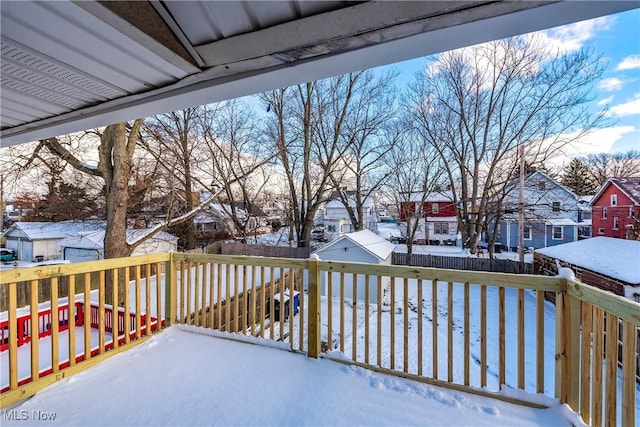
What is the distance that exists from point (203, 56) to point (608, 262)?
10.1 m

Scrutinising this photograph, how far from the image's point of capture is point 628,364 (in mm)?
1557

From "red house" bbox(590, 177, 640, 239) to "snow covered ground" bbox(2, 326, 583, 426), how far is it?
56.5 feet

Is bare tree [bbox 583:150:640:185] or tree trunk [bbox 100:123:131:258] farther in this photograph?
bare tree [bbox 583:150:640:185]

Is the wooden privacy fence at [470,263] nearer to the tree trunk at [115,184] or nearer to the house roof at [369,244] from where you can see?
the house roof at [369,244]

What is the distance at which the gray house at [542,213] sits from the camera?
13781 mm

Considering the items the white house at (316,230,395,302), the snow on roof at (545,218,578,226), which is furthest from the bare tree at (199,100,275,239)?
the snow on roof at (545,218,578,226)

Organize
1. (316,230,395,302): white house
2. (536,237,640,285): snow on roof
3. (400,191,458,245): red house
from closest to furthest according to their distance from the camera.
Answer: (536,237,640,285): snow on roof → (316,230,395,302): white house → (400,191,458,245): red house

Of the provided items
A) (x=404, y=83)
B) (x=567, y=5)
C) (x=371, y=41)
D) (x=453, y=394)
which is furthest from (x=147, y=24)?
(x=404, y=83)

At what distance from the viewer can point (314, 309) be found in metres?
2.76

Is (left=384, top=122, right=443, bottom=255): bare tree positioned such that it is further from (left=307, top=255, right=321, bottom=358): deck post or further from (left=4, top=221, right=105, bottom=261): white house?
(left=4, top=221, right=105, bottom=261): white house

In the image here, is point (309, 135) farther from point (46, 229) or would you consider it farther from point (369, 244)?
point (46, 229)

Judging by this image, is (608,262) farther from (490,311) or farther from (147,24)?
(147,24)

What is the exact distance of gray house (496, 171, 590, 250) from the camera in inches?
543

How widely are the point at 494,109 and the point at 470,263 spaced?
7.23 m
